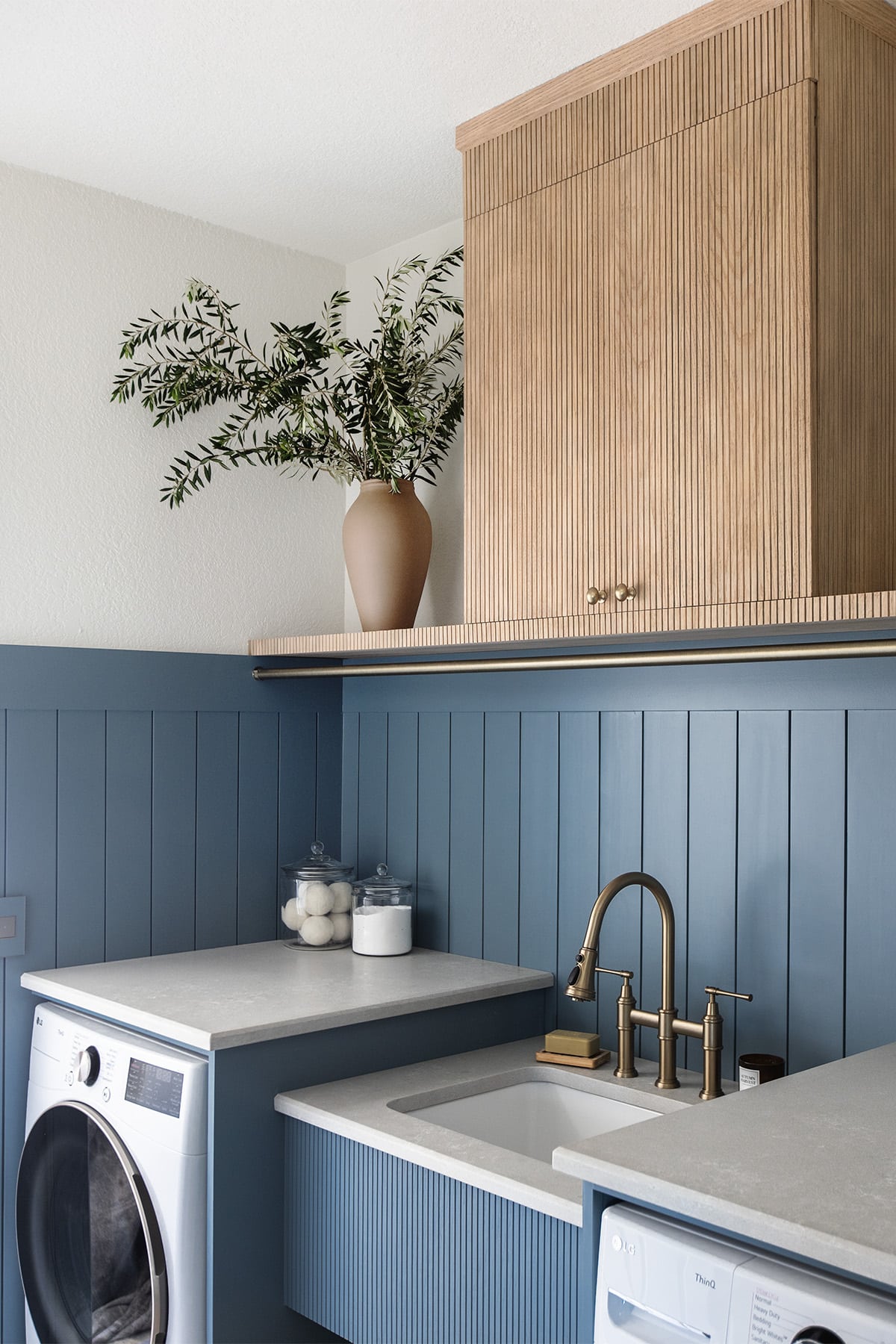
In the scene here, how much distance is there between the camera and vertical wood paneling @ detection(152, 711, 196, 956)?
8.04 feet

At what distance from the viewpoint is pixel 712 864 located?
2.02 meters

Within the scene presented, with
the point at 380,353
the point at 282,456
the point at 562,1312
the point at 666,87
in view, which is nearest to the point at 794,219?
the point at 666,87

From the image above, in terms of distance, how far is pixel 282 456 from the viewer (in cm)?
245

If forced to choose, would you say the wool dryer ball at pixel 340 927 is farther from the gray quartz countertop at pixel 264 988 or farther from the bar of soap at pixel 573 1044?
the bar of soap at pixel 573 1044

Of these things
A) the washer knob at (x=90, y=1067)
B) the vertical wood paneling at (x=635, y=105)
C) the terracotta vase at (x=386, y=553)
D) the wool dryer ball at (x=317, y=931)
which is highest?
the vertical wood paneling at (x=635, y=105)

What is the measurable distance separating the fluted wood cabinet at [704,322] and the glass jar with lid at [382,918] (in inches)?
30.0

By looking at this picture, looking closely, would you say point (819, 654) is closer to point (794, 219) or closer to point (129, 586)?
point (794, 219)

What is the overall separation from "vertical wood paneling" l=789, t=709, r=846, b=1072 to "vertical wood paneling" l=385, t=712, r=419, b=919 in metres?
0.94

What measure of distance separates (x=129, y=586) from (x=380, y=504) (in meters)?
0.56

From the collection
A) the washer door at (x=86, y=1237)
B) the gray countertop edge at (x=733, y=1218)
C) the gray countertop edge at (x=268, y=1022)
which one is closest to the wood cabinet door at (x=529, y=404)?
the gray countertop edge at (x=268, y=1022)

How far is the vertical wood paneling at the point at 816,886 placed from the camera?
6.05ft

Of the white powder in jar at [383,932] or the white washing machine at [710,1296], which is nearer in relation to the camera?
the white washing machine at [710,1296]

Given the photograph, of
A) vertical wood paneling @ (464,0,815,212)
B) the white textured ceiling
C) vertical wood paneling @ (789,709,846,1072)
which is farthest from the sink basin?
the white textured ceiling

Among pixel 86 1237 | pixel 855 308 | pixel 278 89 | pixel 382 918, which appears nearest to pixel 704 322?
pixel 855 308
